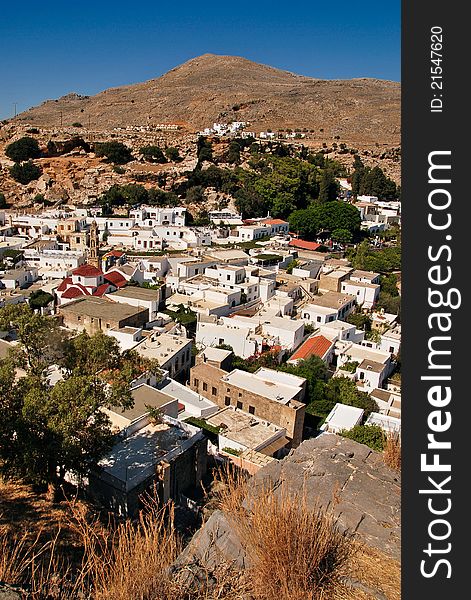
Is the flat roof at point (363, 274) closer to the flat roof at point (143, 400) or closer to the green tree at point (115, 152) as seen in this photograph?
the flat roof at point (143, 400)

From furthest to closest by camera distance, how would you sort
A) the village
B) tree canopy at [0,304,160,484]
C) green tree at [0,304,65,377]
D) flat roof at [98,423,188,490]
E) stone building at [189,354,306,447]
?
stone building at [189,354,306,447], the village, flat roof at [98,423,188,490], green tree at [0,304,65,377], tree canopy at [0,304,160,484]

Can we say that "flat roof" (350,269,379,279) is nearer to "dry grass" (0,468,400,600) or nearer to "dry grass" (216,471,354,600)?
"dry grass" (0,468,400,600)

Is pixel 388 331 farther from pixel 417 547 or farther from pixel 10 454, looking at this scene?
pixel 417 547

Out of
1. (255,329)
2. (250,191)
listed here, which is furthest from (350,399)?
(250,191)

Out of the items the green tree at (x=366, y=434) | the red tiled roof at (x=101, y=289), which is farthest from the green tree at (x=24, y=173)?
the green tree at (x=366, y=434)

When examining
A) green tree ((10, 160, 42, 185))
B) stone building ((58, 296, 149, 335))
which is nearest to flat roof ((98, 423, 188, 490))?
stone building ((58, 296, 149, 335))
